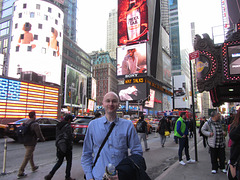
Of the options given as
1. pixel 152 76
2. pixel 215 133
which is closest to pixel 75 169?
pixel 215 133

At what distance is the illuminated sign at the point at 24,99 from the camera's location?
18188 mm

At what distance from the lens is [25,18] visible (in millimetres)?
53031

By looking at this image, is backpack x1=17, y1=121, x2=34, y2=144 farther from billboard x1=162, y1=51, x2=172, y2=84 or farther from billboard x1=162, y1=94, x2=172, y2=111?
billboard x1=162, y1=51, x2=172, y2=84

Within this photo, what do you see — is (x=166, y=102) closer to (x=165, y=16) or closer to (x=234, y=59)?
(x=165, y=16)

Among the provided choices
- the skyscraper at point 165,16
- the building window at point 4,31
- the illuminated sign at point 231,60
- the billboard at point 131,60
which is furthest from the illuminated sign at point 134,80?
the skyscraper at point 165,16

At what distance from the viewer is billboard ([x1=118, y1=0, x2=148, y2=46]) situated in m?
61.6

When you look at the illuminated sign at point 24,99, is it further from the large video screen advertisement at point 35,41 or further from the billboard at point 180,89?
the billboard at point 180,89

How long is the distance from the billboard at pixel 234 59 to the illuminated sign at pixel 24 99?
18301 mm

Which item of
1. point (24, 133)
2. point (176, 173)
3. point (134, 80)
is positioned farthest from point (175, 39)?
point (24, 133)

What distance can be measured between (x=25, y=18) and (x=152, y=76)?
153 ft

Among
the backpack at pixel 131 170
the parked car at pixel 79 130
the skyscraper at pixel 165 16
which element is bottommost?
the parked car at pixel 79 130

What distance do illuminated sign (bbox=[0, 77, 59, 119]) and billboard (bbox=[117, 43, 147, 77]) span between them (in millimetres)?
37417

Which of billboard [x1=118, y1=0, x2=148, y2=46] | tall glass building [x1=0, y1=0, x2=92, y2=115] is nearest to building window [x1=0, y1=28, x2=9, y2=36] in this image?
tall glass building [x1=0, y1=0, x2=92, y2=115]

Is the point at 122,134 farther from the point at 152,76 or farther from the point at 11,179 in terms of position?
the point at 152,76
